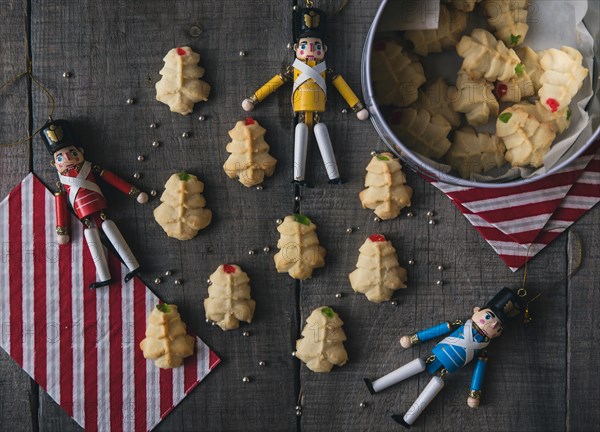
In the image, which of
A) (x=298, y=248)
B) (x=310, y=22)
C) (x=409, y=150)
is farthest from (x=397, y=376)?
(x=310, y=22)

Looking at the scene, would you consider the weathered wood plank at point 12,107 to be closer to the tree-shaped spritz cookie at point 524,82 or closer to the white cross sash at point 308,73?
the white cross sash at point 308,73

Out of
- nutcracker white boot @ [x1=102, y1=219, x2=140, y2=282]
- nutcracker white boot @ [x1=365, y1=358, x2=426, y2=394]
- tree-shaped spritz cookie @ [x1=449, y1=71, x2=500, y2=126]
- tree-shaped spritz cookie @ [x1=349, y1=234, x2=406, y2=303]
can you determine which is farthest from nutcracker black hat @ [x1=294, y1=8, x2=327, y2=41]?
nutcracker white boot @ [x1=365, y1=358, x2=426, y2=394]

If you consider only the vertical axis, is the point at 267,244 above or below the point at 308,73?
below

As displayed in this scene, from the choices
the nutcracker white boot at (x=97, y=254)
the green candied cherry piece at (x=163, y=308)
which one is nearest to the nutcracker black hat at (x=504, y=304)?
the green candied cherry piece at (x=163, y=308)

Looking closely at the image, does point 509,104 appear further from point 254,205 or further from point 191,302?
point 191,302

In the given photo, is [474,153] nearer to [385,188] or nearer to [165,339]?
[385,188]

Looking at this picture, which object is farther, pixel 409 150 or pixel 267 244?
pixel 267 244
